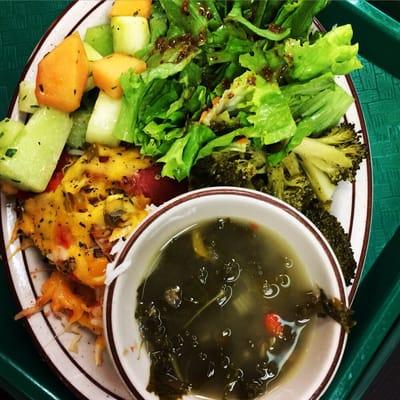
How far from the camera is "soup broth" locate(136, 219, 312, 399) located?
1548mm

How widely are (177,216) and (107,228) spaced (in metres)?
0.27

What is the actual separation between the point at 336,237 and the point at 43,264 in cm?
86

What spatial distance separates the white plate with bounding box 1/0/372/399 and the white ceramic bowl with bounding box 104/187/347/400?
0.30 meters

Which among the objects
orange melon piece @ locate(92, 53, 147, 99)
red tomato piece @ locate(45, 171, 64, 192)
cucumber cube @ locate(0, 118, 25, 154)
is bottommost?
red tomato piece @ locate(45, 171, 64, 192)

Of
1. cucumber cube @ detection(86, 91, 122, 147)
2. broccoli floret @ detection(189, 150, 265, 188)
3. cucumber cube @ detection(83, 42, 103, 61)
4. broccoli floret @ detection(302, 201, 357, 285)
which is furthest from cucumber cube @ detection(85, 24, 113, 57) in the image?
broccoli floret @ detection(302, 201, 357, 285)

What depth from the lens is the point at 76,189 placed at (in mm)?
1716

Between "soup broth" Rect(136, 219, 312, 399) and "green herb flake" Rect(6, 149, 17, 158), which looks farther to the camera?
"green herb flake" Rect(6, 149, 17, 158)

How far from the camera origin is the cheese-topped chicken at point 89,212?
5.57ft

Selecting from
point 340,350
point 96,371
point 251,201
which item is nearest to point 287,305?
point 340,350

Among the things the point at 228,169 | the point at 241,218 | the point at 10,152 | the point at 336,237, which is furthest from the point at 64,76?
the point at 336,237

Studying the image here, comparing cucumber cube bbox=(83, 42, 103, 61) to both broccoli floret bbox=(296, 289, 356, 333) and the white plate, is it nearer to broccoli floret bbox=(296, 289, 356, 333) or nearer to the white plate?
the white plate

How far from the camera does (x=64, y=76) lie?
5.50 ft

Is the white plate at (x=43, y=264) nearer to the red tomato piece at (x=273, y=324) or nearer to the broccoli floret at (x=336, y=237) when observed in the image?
the broccoli floret at (x=336, y=237)

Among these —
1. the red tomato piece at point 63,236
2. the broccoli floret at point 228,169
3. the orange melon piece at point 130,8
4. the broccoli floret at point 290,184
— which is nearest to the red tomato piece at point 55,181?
the red tomato piece at point 63,236
